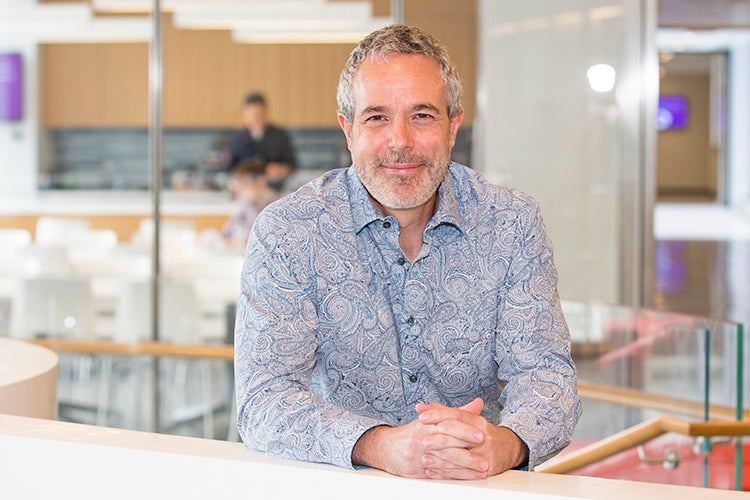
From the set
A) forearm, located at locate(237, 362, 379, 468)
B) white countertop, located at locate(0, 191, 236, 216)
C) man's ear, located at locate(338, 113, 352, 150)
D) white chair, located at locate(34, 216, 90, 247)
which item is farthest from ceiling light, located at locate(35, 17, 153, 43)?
forearm, located at locate(237, 362, 379, 468)

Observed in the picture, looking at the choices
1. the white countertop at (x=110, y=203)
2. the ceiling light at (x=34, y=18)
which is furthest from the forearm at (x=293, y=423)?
the ceiling light at (x=34, y=18)

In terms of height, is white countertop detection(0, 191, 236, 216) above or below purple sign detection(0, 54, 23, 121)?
below

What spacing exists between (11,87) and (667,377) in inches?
170

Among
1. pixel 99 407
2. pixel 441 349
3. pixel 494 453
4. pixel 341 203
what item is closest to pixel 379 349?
pixel 441 349

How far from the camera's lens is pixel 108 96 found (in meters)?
6.58

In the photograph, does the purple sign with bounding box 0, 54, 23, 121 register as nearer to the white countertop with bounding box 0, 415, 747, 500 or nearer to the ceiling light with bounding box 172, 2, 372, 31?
the ceiling light with bounding box 172, 2, 372, 31

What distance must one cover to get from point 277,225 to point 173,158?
4.75 metres

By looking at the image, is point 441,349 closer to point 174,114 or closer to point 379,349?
point 379,349

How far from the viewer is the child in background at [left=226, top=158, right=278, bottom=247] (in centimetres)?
665

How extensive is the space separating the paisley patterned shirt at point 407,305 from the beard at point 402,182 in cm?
4

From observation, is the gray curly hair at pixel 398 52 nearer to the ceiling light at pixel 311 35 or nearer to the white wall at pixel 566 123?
the white wall at pixel 566 123

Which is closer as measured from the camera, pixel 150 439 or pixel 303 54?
pixel 150 439

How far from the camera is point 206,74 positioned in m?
6.75

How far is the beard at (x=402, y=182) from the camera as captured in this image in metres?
2.09
